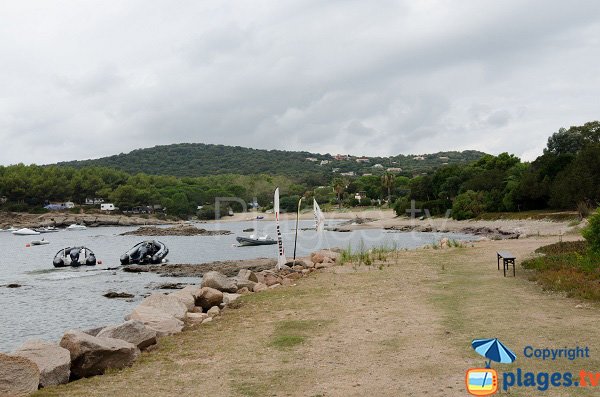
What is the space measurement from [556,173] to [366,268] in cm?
5646

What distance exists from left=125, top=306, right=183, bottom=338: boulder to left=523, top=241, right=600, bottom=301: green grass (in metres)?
9.56

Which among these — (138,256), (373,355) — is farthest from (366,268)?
(138,256)

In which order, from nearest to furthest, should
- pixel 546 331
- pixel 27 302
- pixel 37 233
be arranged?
pixel 546 331 → pixel 27 302 → pixel 37 233

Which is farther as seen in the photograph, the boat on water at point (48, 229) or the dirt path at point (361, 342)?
the boat on water at point (48, 229)

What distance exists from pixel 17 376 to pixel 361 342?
5.79 metres

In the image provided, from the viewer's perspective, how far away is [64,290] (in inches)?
1223

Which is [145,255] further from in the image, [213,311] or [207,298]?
[213,311]

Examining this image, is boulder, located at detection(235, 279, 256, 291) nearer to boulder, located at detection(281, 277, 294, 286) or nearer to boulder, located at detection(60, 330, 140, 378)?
boulder, located at detection(281, 277, 294, 286)

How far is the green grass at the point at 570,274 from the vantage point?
1361 cm

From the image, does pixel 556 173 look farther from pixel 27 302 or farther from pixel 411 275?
pixel 27 302

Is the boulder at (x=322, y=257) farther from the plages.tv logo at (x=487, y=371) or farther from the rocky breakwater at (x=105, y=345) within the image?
the plages.tv logo at (x=487, y=371)

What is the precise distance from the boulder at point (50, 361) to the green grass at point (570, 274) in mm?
11216

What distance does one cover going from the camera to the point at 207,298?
1655 centimetres

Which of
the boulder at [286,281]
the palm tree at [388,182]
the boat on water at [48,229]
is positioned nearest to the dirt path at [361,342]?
the boulder at [286,281]
